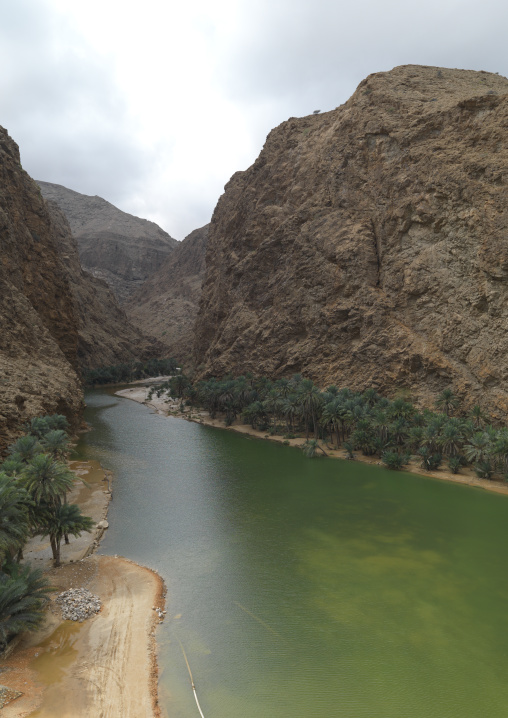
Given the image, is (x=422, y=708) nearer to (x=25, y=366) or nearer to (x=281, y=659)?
(x=281, y=659)

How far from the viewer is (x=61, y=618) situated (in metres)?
17.9

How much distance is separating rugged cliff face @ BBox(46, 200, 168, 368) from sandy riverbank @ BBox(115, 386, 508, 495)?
24.2 meters

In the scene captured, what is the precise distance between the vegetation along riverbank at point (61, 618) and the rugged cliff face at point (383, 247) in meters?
41.1

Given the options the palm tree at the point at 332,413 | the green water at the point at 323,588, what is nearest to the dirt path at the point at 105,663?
the green water at the point at 323,588

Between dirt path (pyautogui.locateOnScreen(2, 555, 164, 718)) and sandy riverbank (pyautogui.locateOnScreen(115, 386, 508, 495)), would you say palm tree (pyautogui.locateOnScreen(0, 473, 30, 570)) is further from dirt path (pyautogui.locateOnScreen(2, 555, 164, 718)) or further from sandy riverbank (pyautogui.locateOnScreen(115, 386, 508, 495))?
sandy riverbank (pyautogui.locateOnScreen(115, 386, 508, 495))

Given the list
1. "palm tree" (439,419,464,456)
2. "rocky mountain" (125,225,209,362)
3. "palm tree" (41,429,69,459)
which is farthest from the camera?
"rocky mountain" (125,225,209,362)

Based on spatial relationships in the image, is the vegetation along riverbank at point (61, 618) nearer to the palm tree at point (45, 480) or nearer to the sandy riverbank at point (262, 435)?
the palm tree at point (45, 480)

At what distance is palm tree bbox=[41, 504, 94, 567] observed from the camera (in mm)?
21453

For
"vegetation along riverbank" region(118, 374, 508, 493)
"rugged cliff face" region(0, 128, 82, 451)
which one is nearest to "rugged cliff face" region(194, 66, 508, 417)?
A: "vegetation along riverbank" region(118, 374, 508, 493)

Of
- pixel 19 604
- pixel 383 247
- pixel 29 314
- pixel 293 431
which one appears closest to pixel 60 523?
pixel 19 604

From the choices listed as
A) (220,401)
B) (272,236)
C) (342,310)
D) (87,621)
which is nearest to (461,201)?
(342,310)

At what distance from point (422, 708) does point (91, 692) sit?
34.6 ft

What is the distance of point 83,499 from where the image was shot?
110ft

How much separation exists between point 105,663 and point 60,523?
7.87m
